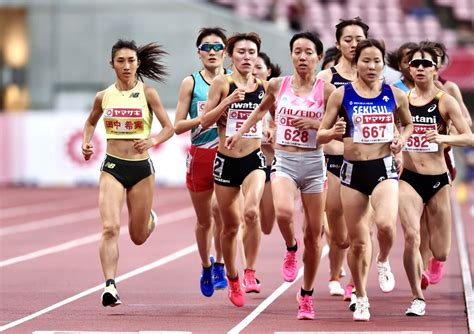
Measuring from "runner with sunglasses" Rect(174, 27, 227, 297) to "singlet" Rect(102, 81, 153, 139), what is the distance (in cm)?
56

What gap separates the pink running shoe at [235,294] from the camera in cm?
1145

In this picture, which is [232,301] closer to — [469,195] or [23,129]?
[469,195]

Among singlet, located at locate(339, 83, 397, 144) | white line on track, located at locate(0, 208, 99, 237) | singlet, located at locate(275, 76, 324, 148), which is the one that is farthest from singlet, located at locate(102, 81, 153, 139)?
white line on track, located at locate(0, 208, 99, 237)

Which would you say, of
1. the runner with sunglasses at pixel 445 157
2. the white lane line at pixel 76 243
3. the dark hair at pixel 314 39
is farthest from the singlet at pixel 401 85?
the white lane line at pixel 76 243

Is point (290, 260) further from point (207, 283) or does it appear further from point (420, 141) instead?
point (420, 141)

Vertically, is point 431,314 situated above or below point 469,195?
above

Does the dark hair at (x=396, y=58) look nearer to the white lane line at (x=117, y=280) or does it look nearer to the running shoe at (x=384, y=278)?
the running shoe at (x=384, y=278)

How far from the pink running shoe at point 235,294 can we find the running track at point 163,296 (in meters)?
0.10

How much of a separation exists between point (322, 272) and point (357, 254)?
15.2 feet

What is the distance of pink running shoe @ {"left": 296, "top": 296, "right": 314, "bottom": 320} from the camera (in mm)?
10875

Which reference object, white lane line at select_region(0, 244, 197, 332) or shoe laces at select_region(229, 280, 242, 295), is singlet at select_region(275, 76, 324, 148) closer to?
shoe laces at select_region(229, 280, 242, 295)

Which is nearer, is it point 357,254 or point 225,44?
point 357,254

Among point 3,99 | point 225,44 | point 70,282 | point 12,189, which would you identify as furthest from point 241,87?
point 3,99

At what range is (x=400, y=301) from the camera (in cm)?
1229
